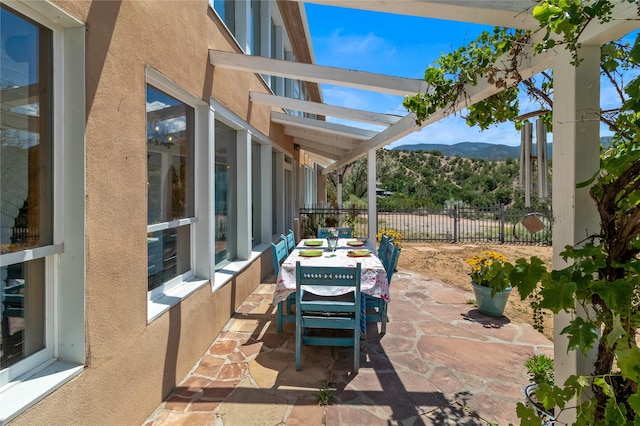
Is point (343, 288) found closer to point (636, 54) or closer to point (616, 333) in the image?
point (616, 333)

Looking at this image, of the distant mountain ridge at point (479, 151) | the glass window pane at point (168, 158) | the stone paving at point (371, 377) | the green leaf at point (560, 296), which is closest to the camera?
the green leaf at point (560, 296)

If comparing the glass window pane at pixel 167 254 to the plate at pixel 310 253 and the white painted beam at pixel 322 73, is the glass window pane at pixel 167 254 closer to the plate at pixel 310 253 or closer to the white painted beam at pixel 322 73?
the plate at pixel 310 253

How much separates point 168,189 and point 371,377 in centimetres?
257

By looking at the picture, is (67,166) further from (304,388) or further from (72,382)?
(304,388)

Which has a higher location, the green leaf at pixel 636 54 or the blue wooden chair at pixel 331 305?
the green leaf at pixel 636 54

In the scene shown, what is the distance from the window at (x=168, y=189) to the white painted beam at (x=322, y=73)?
77 centimetres

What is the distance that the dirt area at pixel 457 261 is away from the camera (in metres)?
4.47

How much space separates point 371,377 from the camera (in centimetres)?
279

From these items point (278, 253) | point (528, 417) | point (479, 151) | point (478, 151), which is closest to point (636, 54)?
point (528, 417)

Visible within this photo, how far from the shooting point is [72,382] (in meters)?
1.62

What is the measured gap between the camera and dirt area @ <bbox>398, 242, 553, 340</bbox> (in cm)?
447

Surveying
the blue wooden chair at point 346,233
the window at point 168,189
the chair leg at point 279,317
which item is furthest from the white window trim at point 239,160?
the blue wooden chair at point 346,233

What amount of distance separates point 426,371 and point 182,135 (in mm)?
3335

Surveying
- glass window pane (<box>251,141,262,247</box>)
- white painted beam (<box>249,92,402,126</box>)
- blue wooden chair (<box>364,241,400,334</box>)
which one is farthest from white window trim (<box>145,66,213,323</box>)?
glass window pane (<box>251,141,262,247</box>)
